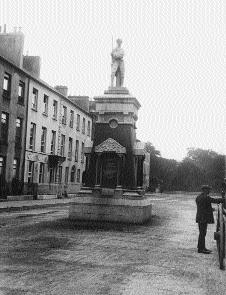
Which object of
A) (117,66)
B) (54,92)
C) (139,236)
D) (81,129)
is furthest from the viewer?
(81,129)

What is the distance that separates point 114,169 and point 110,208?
5.19 ft

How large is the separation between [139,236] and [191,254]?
2591 millimetres

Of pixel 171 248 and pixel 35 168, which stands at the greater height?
pixel 35 168

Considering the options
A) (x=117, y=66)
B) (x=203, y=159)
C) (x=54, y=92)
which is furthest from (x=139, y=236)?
(x=203, y=159)

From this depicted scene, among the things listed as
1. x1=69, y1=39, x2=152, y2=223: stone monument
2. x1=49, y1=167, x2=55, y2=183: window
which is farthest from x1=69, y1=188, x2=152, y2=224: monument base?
x1=49, y1=167, x2=55, y2=183: window

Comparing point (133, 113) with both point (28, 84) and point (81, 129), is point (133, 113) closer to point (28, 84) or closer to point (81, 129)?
point (28, 84)

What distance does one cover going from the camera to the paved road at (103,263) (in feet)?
20.0

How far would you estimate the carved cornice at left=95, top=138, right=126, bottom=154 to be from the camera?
15.8 meters

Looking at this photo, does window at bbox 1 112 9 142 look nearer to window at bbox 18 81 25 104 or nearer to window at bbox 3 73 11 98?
window at bbox 3 73 11 98

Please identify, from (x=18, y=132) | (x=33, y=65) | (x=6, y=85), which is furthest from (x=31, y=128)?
(x=33, y=65)

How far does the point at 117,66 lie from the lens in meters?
17.3

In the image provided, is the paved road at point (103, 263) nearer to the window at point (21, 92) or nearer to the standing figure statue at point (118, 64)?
the standing figure statue at point (118, 64)

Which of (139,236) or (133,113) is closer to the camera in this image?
(139,236)

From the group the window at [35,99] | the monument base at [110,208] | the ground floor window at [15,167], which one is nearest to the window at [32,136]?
the window at [35,99]
